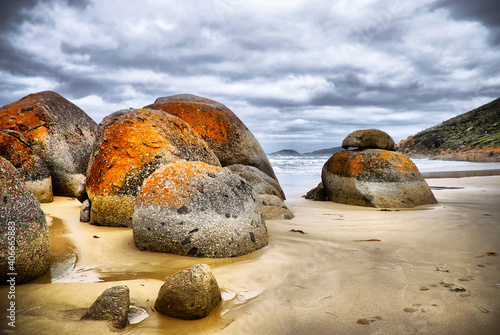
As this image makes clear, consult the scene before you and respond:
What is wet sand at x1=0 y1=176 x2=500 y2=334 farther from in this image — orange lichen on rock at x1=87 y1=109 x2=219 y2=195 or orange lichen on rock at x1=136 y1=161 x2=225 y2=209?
orange lichen on rock at x1=87 y1=109 x2=219 y2=195

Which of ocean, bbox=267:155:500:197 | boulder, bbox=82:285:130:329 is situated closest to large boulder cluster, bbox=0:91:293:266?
boulder, bbox=82:285:130:329

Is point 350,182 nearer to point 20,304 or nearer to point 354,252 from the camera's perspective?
point 354,252

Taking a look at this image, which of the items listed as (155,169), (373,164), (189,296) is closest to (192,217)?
(189,296)

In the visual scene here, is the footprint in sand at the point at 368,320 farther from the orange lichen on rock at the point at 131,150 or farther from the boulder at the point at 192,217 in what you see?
the orange lichen on rock at the point at 131,150

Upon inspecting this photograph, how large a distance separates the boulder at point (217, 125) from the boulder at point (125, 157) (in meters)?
2.68

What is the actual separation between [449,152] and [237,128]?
29.3 m

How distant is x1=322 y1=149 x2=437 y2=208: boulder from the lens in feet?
21.7

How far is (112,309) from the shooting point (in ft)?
6.09

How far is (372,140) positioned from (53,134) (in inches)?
291

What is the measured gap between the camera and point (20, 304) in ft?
6.33

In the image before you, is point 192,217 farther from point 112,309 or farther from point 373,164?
point 373,164

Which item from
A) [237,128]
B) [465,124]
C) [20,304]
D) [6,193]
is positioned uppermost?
[465,124]

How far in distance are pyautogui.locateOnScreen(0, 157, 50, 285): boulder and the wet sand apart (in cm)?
12

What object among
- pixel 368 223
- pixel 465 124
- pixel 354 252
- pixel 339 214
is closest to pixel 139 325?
pixel 354 252
